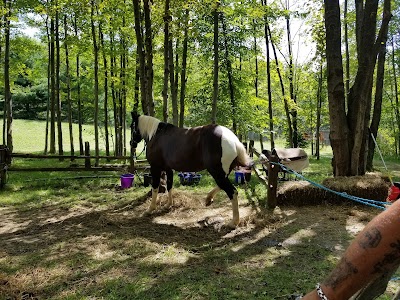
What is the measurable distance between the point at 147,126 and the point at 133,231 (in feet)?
8.22

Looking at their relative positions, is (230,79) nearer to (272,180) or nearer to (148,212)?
(272,180)

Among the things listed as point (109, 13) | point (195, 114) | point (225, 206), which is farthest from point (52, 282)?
point (195, 114)

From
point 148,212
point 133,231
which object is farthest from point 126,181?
point 133,231

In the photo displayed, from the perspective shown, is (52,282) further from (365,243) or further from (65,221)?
(365,243)

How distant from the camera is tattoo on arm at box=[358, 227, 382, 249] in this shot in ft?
2.47

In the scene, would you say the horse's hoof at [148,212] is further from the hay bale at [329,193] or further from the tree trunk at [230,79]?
the tree trunk at [230,79]

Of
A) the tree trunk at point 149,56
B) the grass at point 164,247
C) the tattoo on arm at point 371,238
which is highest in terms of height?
the tree trunk at point 149,56

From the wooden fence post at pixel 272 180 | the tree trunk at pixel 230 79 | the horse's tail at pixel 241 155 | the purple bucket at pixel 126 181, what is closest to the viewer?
the horse's tail at pixel 241 155

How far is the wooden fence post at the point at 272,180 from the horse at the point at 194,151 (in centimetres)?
54

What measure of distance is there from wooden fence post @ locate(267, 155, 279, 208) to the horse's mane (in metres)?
2.50

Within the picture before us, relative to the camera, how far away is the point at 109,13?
11.2 meters

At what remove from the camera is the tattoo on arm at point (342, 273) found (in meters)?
0.80

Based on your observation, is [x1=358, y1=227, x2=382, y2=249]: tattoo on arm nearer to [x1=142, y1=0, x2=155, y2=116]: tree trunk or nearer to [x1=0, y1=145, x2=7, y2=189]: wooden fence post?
[x1=142, y1=0, x2=155, y2=116]: tree trunk

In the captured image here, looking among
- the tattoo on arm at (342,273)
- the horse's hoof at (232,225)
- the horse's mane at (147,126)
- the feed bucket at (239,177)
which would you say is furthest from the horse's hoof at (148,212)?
the tattoo on arm at (342,273)
